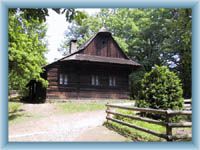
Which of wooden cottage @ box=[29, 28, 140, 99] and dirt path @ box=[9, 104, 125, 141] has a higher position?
wooden cottage @ box=[29, 28, 140, 99]

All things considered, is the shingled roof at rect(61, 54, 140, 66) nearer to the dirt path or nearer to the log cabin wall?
the log cabin wall

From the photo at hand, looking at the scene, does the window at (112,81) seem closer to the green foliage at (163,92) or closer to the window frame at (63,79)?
the window frame at (63,79)

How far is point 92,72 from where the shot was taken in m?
20.1

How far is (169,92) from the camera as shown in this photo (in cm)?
1124

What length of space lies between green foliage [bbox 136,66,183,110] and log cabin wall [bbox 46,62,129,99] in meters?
8.56

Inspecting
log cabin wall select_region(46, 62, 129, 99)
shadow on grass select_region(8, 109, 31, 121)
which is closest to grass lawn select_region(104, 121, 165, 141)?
shadow on grass select_region(8, 109, 31, 121)

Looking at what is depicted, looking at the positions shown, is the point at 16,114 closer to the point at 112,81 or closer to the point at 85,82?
the point at 85,82

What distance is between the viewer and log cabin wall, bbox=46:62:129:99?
19.1 m

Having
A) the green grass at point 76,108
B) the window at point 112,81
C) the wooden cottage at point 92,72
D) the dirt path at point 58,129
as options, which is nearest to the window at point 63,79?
the wooden cottage at point 92,72

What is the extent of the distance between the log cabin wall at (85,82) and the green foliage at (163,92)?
856 centimetres

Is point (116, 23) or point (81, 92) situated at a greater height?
point (116, 23)
